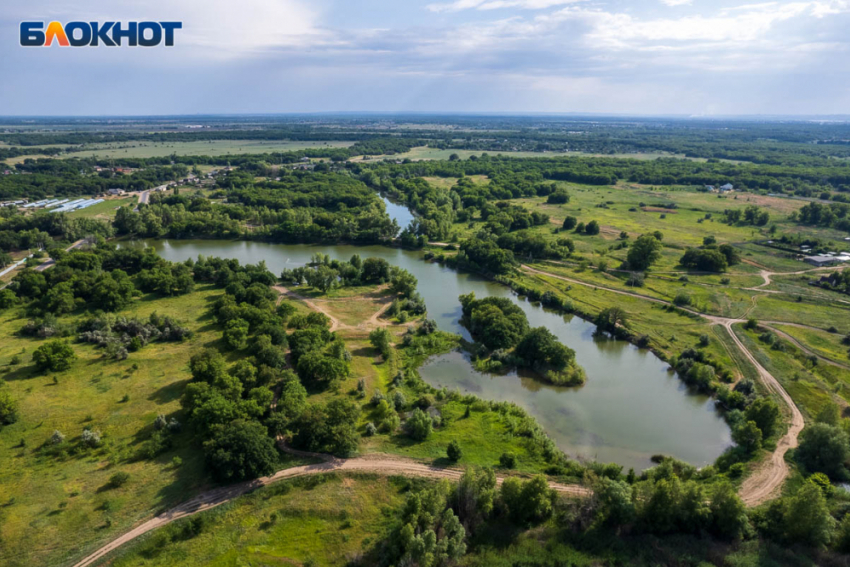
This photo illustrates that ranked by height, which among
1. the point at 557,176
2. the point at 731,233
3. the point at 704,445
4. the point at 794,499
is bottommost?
the point at 704,445

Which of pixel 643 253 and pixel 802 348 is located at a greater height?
pixel 643 253

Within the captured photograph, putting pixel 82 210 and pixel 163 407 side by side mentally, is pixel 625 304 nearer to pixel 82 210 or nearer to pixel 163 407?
pixel 163 407

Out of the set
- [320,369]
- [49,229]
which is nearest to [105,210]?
[49,229]

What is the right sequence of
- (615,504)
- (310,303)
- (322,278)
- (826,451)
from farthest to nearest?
(322,278), (310,303), (826,451), (615,504)

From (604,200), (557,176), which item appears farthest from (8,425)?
(557,176)

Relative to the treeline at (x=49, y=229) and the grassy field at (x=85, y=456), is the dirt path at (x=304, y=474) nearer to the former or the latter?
the grassy field at (x=85, y=456)

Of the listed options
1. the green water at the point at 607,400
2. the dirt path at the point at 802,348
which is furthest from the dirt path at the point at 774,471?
the dirt path at the point at 802,348

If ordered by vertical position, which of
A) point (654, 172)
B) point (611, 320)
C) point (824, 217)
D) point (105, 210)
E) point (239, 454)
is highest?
point (654, 172)

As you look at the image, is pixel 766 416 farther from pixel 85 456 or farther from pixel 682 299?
pixel 85 456
